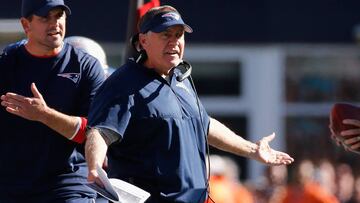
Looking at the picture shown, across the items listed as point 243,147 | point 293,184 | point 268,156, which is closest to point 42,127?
point 243,147

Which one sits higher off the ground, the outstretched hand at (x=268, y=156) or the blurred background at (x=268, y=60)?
the outstretched hand at (x=268, y=156)

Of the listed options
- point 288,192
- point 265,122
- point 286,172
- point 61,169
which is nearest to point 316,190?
point 288,192

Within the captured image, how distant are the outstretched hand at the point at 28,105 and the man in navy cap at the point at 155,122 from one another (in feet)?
0.92

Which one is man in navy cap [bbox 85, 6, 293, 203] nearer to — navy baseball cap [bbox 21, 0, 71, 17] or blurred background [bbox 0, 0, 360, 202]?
navy baseball cap [bbox 21, 0, 71, 17]

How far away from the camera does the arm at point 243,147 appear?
7082 millimetres

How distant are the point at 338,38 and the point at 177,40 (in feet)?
33.4

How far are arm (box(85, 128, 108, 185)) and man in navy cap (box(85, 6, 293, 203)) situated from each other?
2cm

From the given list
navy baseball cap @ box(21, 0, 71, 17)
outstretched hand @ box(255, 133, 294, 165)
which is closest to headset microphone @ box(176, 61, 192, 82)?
outstretched hand @ box(255, 133, 294, 165)

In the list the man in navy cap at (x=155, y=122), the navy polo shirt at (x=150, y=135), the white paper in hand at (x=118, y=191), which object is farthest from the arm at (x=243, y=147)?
the white paper in hand at (x=118, y=191)

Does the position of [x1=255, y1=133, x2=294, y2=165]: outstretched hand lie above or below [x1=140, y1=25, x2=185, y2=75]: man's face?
below

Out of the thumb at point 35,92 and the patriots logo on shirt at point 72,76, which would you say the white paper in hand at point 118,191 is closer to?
the thumb at point 35,92

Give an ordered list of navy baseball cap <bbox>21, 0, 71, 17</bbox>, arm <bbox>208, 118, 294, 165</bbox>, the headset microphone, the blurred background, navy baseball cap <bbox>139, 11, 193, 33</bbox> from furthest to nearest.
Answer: the blurred background
arm <bbox>208, 118, 294, 165</bbox>
navy baseball cap <bbox>21, 0, 71, 17</bbox>
the headset microphone
navy baseball cap <bbox>139, 11, 193, 33</bbox>

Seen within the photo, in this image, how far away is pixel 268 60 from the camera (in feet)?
54.4

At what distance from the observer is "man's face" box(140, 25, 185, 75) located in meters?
6.62
